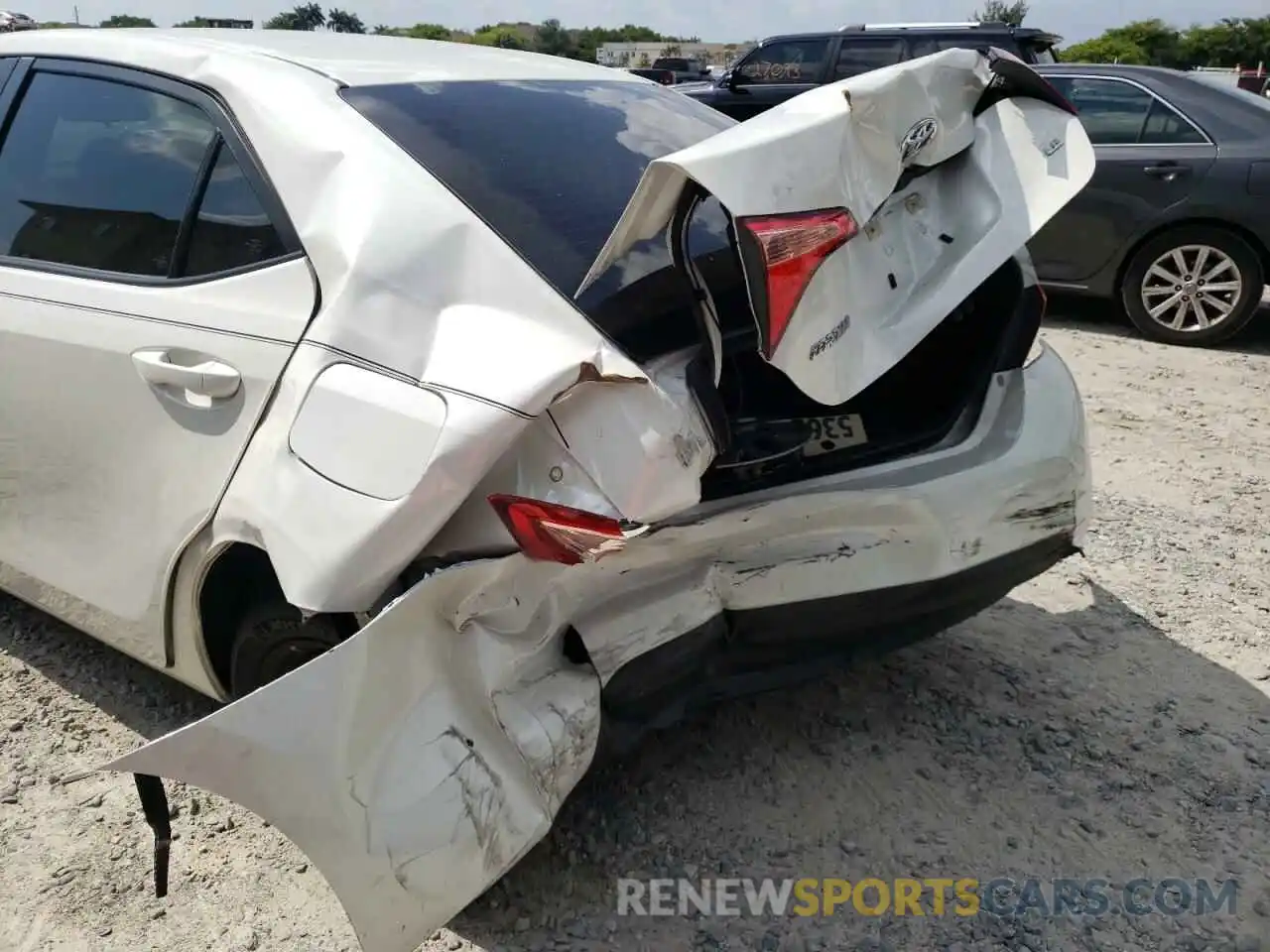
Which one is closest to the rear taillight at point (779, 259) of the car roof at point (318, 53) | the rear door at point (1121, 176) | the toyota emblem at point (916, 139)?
the toyota emblem at point (916, 139)

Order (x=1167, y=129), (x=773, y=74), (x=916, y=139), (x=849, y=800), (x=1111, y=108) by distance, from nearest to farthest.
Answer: (x=916, y=139) → (x=849, y=800) → (x=1167, y=129) → (x=1111, y=108) → (x=773, y=74)

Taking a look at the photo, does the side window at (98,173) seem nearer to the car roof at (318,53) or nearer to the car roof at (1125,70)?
the car roof at (318,53)

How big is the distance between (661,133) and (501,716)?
1.54m

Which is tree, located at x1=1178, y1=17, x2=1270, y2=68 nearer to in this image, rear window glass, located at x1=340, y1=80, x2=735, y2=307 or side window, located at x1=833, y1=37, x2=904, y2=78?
side window, located at x1=833, y1=37, x2=904, y2=78

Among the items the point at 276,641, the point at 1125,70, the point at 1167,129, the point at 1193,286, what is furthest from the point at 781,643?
the point at 1125,70

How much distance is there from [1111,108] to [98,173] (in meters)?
6.10

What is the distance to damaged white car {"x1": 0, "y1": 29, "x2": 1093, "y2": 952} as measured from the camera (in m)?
1.70

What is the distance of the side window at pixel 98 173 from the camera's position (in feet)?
7.48

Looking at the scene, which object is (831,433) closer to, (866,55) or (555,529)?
(555,529)

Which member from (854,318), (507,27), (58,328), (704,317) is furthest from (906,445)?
(507,27)

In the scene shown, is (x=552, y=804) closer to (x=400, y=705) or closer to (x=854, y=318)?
(x=400, y=705)

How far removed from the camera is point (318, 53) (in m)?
2.49

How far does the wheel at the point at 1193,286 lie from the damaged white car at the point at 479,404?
4.23m

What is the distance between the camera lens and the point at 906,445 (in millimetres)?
2318
